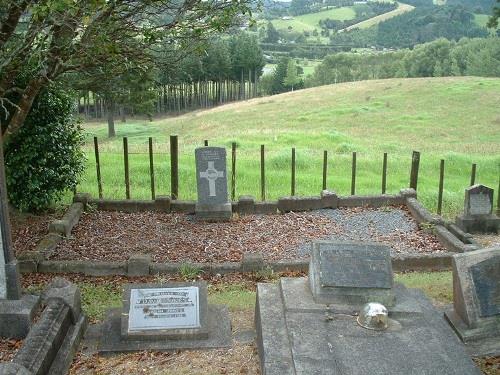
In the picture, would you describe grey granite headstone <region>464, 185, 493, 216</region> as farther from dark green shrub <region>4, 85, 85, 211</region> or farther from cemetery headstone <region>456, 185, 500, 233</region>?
dark green shrub <region>4, 85, 85, 211</region>

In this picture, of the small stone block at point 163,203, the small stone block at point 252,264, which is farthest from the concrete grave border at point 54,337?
the small stone block at point 163,203

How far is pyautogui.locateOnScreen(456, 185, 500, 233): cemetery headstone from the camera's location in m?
11.9

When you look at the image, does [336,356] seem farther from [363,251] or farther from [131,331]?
[131,331]

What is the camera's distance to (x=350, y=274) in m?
6.54

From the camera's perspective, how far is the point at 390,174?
61.3ft

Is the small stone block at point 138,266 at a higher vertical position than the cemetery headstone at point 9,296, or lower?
lower

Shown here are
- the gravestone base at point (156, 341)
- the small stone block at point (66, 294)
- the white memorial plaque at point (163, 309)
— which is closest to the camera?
the gravestone base at point (156, 341)

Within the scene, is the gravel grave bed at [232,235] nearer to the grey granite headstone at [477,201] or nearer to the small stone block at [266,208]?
the small stone block at [266,208]

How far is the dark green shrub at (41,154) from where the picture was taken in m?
11.5

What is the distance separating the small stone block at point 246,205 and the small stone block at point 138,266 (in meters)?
3.79

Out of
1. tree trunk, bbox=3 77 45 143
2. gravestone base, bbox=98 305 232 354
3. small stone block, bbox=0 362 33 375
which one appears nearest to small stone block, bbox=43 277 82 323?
gravestone base, bbox=98 305 232 354

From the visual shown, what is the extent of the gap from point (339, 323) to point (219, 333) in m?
1.49

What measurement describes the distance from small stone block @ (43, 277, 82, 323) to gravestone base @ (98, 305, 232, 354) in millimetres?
385

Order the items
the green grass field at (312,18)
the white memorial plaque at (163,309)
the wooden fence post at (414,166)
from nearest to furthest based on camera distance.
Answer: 1. the white memorial plaque at (163,309)
2. the wooden fence post at (414,166)
3. the green grass field at (312,18)
